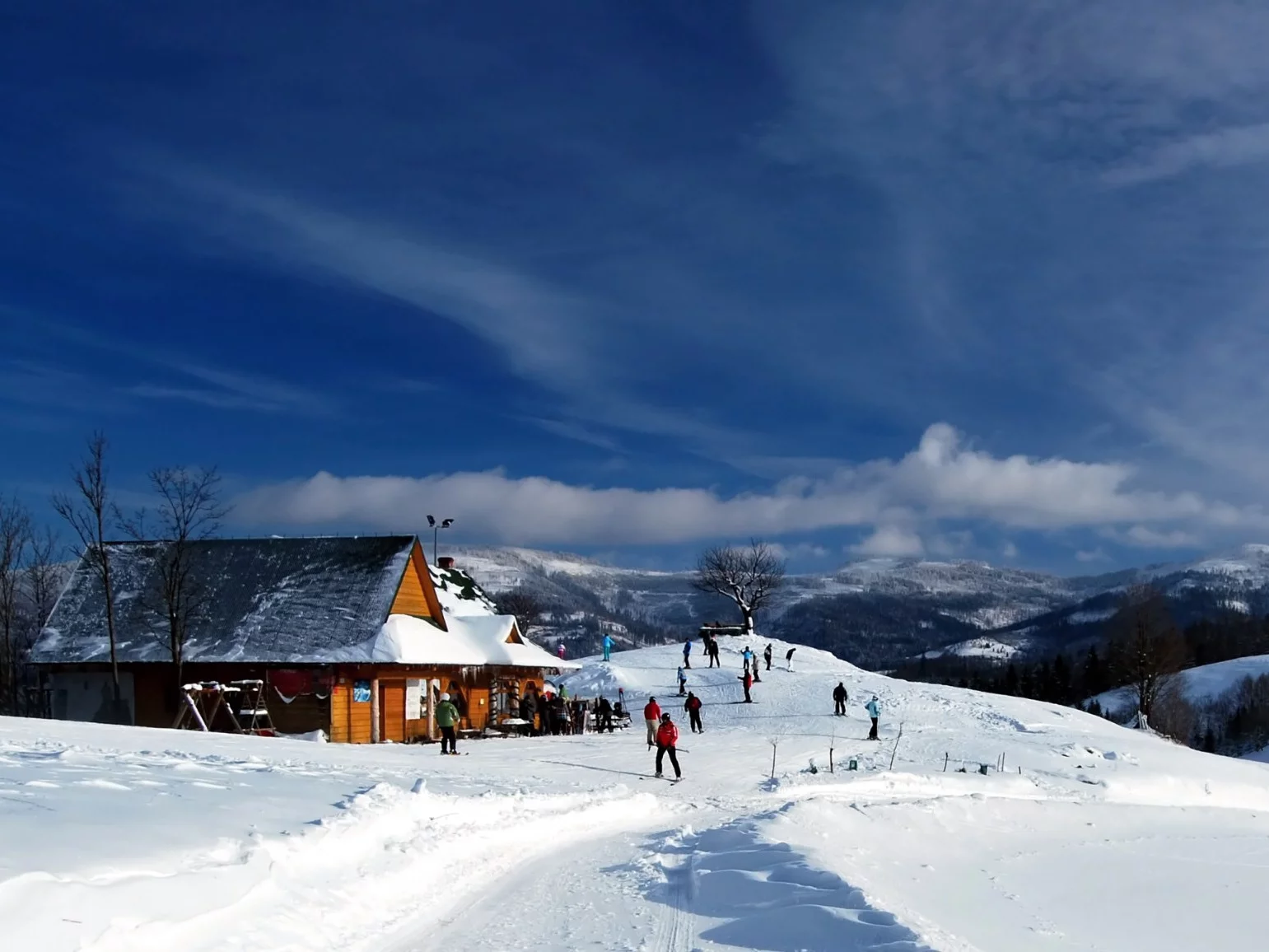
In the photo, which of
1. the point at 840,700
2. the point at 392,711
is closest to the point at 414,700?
the point at 392,711

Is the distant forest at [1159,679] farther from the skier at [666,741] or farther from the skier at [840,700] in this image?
the skier at [666,741]

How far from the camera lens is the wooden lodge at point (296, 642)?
32344 millimetres

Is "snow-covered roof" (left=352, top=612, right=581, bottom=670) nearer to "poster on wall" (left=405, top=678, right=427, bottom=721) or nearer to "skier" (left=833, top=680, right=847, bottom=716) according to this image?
"poster on wall" (left=405, top=678, right=427, bottom=721)

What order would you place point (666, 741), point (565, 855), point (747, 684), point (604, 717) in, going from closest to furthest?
point (565, 855)
point (666, 741)
point (604, 717)
point (747, 684)

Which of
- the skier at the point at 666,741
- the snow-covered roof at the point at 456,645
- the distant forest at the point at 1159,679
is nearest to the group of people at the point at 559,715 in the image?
the snow-covered roof at the point at 456,645

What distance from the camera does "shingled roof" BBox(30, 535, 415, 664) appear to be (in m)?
33.1

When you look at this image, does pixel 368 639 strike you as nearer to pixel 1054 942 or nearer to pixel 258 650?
pixel 258 650

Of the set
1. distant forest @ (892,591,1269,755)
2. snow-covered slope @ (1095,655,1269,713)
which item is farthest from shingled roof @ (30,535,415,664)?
snow-covered slope @ (1095,655,1269,713)

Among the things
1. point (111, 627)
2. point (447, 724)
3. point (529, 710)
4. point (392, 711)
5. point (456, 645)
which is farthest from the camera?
point (456, 645)

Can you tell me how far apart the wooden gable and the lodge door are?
2.35m

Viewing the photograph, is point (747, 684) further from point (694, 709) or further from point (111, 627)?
point (111, 627)

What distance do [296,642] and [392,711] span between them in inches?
144

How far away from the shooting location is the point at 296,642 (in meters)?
32.7

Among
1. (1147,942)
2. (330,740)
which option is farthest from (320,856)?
(330,740)
